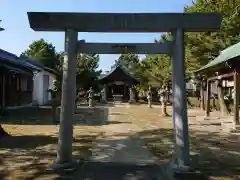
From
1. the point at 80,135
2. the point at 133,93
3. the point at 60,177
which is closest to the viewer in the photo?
the point at 60,177

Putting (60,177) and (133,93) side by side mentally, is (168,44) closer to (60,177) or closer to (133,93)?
(60,177)

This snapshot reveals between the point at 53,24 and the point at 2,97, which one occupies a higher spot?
the point at 53,24

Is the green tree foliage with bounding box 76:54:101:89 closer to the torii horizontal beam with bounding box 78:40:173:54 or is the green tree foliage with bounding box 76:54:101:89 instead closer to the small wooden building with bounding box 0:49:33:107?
A: the small wooden building with bounding box 0:49:33:107

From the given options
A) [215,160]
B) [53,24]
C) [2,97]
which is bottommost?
[215,160]

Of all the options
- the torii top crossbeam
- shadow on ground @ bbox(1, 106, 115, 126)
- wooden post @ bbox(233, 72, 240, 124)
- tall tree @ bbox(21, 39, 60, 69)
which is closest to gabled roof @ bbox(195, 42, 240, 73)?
wooden post @ bbox(233, 72, 240, 124)

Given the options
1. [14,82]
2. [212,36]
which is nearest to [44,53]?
[14,82]

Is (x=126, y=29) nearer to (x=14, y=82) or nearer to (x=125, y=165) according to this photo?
(x=125, y=165)

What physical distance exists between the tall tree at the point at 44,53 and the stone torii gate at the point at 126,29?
118 ft

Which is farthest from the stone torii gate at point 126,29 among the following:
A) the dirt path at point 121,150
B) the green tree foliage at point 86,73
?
the green tree foliage at point 86,73

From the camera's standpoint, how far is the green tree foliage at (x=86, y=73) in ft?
106

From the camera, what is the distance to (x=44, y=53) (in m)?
46.3

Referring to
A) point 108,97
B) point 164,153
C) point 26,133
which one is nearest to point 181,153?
point 164,153

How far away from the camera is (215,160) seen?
23.8 feet

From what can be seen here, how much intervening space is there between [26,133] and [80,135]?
196 centimetres
